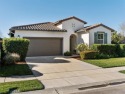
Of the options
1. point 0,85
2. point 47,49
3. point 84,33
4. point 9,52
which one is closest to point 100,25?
point 84,33

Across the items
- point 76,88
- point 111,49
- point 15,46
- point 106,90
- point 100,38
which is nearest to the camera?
point 106,90

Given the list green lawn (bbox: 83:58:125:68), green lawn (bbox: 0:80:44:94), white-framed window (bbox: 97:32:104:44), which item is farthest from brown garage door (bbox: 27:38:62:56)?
green lawn (bbox: 0:80:44:94)

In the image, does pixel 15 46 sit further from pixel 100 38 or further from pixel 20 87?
pixel 100 38

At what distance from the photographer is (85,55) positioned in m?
16.9

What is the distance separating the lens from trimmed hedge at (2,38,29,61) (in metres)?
14.4

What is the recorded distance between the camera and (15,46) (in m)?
14.6

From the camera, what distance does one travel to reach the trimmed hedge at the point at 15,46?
14430 mm

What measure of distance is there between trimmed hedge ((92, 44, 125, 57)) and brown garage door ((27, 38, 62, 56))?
4.84 meters

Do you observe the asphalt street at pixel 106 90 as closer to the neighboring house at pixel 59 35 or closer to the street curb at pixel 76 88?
the street curb at pixel 76 88

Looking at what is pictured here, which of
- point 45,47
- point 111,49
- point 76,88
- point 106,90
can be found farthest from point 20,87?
point 111,49

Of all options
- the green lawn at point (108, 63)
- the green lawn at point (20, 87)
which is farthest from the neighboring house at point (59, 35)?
the green lawn at point (20, 87)

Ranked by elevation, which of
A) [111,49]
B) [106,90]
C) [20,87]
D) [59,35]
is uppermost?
[59,35]

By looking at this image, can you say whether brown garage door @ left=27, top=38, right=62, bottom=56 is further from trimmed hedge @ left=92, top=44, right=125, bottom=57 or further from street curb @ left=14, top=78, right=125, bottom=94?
street curb @ left=14, top=78, right=125, bottom=94

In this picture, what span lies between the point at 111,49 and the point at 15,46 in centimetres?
1144
